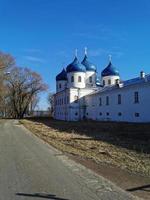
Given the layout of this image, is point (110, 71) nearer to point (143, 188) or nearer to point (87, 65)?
point (87, 65)

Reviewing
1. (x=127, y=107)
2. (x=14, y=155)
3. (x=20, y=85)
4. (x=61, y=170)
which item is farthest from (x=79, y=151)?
(x=20, y=85)

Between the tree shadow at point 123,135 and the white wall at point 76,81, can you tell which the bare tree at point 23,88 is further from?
the tree shadow at point 123,135

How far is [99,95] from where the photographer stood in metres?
63.9

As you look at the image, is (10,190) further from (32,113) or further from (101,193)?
(32,113)

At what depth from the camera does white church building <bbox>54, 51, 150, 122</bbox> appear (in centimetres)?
4791

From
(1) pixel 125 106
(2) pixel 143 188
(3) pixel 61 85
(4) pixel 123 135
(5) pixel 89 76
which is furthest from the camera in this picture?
(3) pixel 61 85

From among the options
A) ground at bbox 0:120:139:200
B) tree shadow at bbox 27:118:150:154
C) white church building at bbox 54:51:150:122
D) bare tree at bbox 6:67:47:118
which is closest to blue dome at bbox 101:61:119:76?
white church building at bbox 54:51:150:122

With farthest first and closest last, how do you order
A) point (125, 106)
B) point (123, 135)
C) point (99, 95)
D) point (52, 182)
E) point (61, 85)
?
1. point (61, 85)
2. point (99, 95)
3. point (125, 106)
4. point (123, 135)
5. point (52, 182)

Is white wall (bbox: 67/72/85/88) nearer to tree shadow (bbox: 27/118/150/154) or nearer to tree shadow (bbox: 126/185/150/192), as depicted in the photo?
tree shadow (bbox: 27/118/150/154)

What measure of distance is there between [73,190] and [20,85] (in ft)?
283

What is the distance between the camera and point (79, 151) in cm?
1639

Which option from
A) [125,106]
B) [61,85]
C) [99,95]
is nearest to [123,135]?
[125,106]

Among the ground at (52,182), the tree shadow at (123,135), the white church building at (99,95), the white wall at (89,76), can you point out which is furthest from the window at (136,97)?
the ground at (52,182)

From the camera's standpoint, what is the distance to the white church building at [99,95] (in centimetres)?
4791
